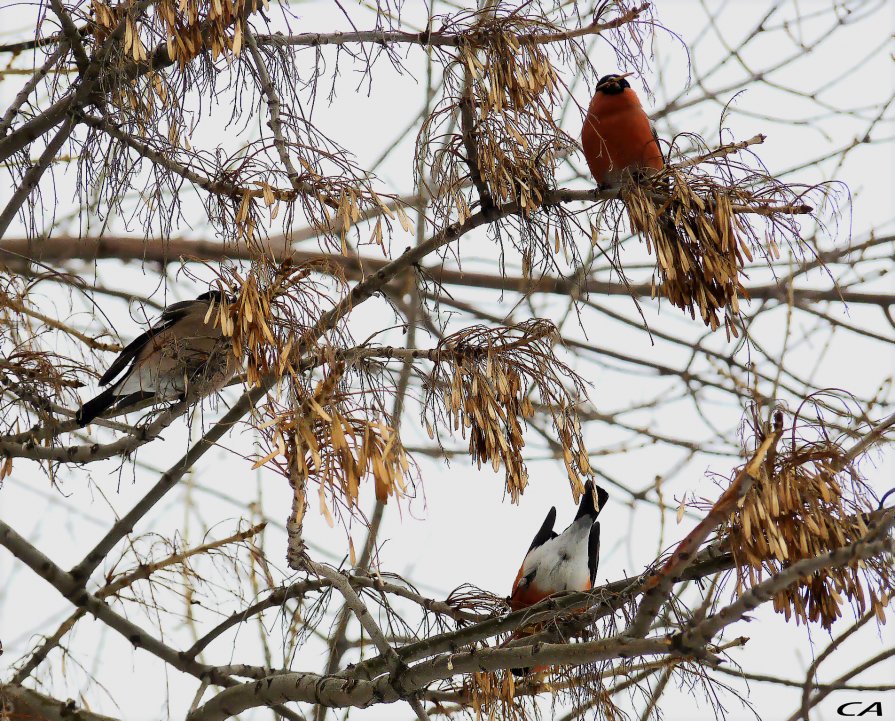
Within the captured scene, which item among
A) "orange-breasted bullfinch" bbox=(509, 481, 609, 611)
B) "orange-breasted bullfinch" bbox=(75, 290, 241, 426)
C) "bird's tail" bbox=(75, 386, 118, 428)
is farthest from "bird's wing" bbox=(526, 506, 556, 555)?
"bird's tail" bbox=(75, 386, 118, 428)

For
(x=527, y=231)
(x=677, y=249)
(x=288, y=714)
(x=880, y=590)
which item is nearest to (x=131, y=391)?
(x=288, y=714)

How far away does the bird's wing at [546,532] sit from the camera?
13.5 ft

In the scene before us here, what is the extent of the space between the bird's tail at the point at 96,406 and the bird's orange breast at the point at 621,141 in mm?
1447

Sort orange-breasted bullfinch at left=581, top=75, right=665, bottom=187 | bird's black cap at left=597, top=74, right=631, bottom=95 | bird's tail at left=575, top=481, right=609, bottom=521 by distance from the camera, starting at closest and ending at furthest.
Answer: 1. orange-breasted bullfinch at left=581, top=75, right=665, bottom=187
2. bird's black cap at left=597, top=74, right=631, bottom=95
3. bird's tail at left=575, top=481, right=609, bottom=521

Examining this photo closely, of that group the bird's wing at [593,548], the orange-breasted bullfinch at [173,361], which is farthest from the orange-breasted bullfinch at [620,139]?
the bird's wing at [593,548]

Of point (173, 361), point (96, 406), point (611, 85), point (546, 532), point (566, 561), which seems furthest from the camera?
point (546, 532)

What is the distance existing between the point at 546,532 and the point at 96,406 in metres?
1.86

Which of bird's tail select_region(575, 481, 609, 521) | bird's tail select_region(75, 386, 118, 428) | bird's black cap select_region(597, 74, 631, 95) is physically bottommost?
bird's tail select_region(575, 481, 609, 521)

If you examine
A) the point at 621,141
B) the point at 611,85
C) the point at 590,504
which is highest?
the point at 611,85

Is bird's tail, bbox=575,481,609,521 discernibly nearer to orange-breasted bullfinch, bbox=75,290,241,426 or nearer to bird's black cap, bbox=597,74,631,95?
bird's black cap, bbox=597,74,631,95

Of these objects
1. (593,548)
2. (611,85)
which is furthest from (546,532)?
(611,85)

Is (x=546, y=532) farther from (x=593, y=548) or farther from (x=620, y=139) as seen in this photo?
(x=620, y=139)

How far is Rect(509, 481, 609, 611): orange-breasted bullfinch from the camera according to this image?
3.93 m

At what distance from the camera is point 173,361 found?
2.80 m
